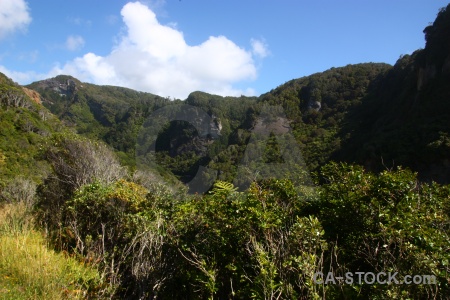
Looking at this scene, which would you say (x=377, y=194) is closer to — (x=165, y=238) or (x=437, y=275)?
(x=437, y=275)

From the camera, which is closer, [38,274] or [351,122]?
[38,274]

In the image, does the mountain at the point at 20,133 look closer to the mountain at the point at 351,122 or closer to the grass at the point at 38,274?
the mountain at the point at 351,122

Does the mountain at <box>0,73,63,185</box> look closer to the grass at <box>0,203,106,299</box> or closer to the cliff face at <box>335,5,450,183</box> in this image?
the grass at <box>0,203,106,299</box>

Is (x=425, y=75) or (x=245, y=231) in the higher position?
(x=425, y=75)

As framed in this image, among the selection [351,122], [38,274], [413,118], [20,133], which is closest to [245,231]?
[38,274]

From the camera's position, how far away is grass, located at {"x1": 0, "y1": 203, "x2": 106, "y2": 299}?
2.75 m

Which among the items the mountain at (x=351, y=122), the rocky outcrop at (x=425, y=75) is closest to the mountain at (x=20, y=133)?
the mountain at (x=351, y=122)

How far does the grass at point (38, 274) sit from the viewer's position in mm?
2750

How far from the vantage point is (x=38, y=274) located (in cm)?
296

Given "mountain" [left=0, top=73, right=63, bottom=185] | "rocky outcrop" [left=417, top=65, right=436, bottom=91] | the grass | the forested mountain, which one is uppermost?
"rocky outcrop" [left=417, top=65, right=436, bottom=91]

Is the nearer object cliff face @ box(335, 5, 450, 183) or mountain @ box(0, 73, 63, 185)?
cliff face @ box(335, 5, 450, 183)

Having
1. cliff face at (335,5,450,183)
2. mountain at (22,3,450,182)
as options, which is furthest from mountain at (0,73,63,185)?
cliff face at (335,5,450,183)

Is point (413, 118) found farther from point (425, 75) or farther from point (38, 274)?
point (38, 274)

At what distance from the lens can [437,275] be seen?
1932 mm
